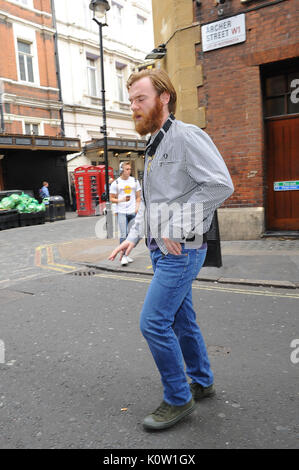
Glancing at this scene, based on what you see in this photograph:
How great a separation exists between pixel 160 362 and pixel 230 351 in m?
1.40

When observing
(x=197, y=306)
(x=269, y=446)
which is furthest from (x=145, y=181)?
(x=197, y=306)

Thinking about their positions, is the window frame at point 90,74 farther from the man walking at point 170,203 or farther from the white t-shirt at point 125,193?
the man walking at point 170,203

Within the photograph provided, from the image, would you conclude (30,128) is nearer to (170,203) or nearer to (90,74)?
(90,74)

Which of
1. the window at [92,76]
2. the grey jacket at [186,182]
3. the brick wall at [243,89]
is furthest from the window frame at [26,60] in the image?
the grey jacket at [186,182]

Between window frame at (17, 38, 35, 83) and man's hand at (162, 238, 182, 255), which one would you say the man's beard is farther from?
window frame at (17, 38, 35, 83)

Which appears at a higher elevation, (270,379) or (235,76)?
(235,76)

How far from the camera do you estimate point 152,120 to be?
91.0 inches

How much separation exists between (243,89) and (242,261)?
166 inches

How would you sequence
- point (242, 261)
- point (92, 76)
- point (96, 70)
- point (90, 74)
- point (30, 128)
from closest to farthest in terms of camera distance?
point (242, 261) → point (30, 128) → point (90, 74) → point (92, 76) → point (96, 70)

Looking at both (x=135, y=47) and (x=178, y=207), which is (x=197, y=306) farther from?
(x=135, y=47)

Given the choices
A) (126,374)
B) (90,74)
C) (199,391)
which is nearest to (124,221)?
(126,374)

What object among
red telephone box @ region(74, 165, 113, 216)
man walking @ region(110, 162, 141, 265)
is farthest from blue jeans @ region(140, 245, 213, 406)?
red telephone box @ region(74, 165, 113, 216)

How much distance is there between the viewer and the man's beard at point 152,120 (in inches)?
90.3

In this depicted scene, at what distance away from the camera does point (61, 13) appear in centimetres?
2547
